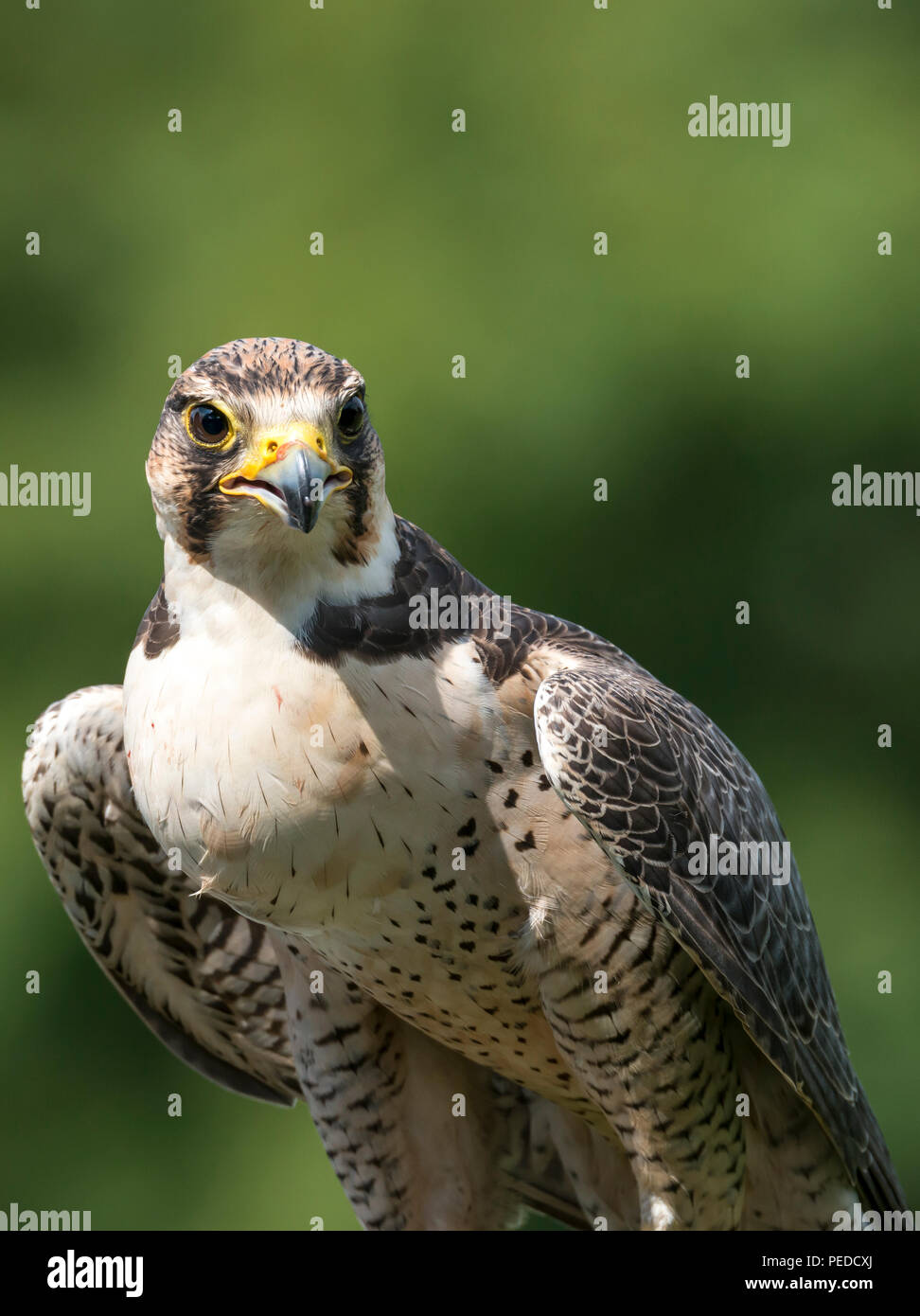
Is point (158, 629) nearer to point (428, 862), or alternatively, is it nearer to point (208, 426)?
point (208, 426)

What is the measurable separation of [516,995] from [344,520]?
0.71 metres

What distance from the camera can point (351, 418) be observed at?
177 cm

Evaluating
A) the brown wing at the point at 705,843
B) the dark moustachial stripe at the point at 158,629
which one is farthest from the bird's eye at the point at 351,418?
the brown wing at the point at 705,843

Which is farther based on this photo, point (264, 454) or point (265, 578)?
point (265, 578)

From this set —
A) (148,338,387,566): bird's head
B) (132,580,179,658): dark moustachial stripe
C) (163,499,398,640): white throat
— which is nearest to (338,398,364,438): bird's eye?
(148,338,387,566): bird's head

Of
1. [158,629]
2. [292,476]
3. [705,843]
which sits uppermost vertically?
[292,476]

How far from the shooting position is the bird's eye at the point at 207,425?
1746 mm

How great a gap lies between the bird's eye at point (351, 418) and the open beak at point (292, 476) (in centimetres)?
5

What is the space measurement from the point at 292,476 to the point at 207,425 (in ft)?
0.55

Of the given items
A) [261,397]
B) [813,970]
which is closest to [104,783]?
[261,397]

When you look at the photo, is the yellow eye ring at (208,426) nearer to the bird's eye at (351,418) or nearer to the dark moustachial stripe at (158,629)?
the bird's eye at (351,418)

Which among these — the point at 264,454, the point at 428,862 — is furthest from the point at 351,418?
the point at 428,862

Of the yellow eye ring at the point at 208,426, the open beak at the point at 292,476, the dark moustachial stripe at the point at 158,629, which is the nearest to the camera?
the open beak at the point at 292,476

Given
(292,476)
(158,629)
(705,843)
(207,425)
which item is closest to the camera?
(292,476)
